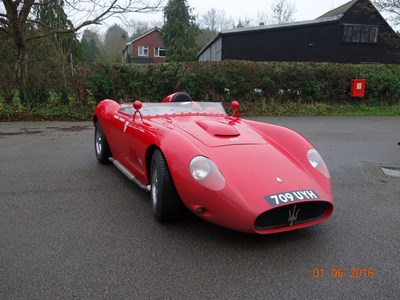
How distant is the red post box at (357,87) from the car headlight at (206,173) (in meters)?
12.9

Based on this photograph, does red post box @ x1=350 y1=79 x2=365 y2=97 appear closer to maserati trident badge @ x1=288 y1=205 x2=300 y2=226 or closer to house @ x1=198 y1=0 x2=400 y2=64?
house @ x1=198 y1=0 x2=400 y2=64

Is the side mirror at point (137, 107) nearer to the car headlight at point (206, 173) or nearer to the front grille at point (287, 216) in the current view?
the car headlight at point (206, 173)

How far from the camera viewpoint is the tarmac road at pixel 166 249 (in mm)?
2236

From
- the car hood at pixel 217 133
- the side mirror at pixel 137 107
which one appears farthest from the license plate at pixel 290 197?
the side mirror at pixel 137 107

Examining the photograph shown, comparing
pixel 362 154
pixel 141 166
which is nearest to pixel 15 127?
pixel 141 166

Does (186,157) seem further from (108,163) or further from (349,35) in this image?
(349,35)

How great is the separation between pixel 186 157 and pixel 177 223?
68 cm

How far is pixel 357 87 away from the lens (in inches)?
548

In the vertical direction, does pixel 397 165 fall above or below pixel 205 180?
below

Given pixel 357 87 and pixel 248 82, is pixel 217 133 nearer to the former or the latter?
pixel 248 82

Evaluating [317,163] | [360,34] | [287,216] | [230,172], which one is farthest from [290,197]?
[360,34]

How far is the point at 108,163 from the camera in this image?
5434 millimetres
